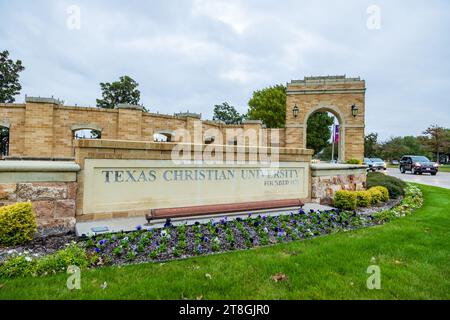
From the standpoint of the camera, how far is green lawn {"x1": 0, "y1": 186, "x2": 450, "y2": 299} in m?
2.56

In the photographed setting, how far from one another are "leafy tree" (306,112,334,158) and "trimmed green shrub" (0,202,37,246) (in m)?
39.0

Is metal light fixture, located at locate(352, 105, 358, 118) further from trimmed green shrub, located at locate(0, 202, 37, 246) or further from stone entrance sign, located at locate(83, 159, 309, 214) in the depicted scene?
trimmed green shrub, located at locate(0, 202, 37, 246)

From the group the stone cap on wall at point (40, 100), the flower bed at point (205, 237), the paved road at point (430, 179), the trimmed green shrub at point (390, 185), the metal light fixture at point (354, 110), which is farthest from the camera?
the metal light fixture at point (354, 110)

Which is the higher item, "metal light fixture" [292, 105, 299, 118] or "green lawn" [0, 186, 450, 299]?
"metal light fixture" [292, 105, 299, 118]

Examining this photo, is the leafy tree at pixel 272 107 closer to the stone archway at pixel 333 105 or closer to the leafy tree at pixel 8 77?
the stone archway at pixel 333 105

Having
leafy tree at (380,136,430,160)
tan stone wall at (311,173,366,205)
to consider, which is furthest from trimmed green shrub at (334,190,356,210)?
leafy tree at (380,136,430,160)

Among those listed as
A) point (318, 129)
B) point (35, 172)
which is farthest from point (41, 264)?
point (318, 129)

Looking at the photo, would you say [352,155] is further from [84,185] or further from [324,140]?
[324,140]

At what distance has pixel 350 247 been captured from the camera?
156 inches

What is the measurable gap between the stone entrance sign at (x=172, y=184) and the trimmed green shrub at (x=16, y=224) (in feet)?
3.00

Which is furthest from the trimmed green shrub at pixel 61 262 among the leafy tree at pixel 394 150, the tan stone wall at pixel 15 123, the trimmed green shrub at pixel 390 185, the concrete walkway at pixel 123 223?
the leafy tree at pixel 394 150

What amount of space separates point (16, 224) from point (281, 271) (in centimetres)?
374

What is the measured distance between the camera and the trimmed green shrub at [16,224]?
3.70 metres
